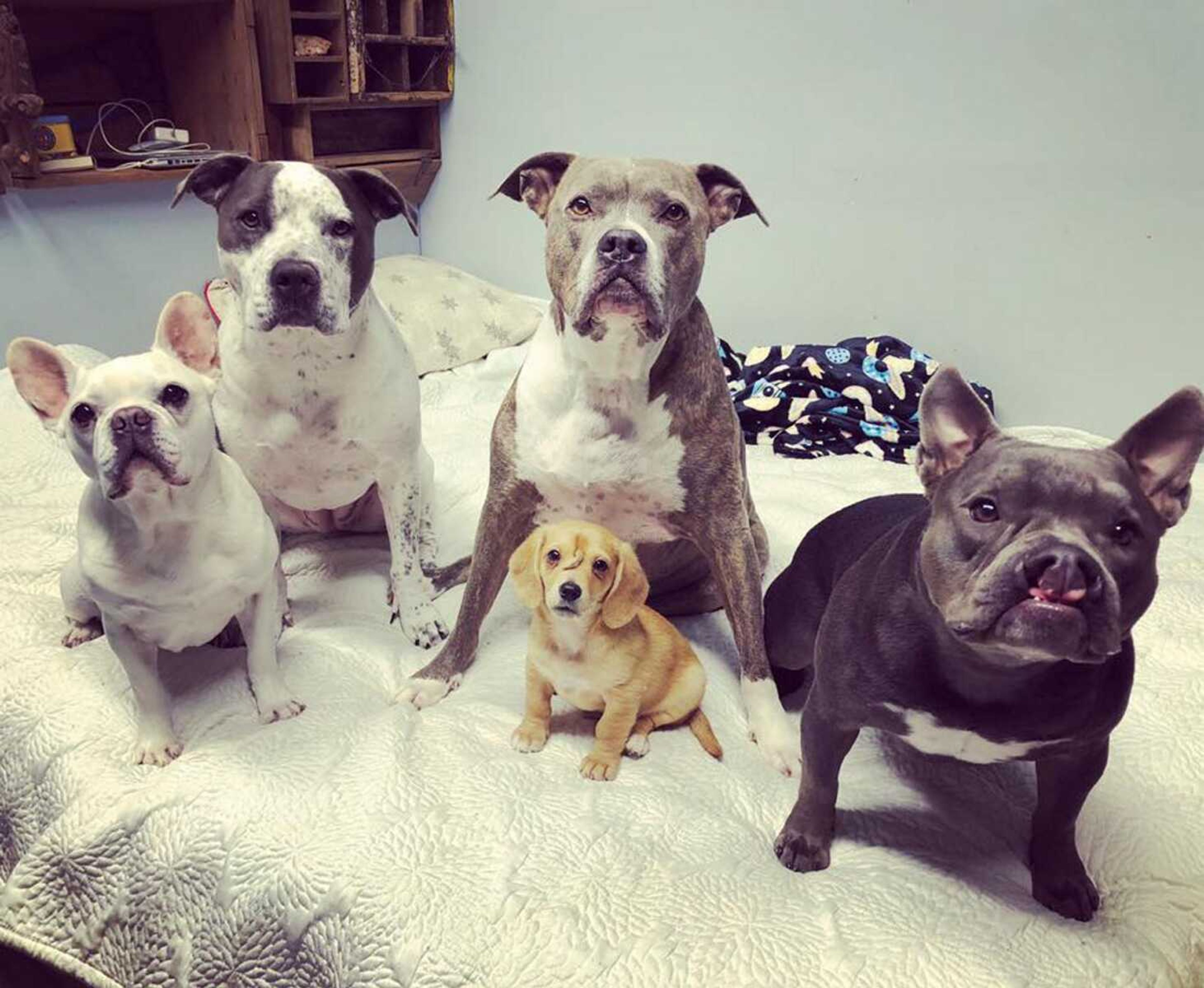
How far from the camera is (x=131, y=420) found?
4.51ft

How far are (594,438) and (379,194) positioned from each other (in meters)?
0.64

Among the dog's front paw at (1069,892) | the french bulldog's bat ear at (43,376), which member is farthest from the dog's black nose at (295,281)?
the dog's front paw at (1069,892)

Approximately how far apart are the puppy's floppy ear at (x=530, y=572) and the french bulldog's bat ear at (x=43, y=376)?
709 millimetres

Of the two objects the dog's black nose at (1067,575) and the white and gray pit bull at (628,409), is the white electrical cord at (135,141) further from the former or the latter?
the dog's black nose at (1067,575)

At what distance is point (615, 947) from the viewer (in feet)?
4.00

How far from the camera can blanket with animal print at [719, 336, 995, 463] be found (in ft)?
9.71

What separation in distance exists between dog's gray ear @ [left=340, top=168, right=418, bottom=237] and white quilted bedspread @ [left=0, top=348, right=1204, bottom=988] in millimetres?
839

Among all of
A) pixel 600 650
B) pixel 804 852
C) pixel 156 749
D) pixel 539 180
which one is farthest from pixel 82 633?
pixel 804 852

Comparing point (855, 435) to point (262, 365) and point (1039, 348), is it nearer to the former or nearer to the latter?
point (1039, 348)

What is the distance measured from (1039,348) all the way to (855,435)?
2.15 feet

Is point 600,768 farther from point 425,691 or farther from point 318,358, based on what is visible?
point 318,358

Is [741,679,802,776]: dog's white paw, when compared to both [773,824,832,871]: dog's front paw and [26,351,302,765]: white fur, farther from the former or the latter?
[26,351,302,765]: white fur

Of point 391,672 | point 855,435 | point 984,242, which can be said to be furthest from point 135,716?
point 984,242

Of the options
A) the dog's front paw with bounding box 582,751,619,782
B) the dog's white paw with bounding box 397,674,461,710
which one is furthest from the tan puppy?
the dog's white paw with bounding box 397,674,461,710
